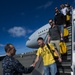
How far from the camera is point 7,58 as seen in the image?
6.03 m

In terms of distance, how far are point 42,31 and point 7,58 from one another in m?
15.3

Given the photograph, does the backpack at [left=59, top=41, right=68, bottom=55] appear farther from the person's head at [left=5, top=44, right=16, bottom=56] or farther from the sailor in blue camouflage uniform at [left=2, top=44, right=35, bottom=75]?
the person's head at [left=5, top=44, right=16, bottom=56]

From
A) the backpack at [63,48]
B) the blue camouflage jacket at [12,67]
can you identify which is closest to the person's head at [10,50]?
the blue camouflage jacket at [12,67]

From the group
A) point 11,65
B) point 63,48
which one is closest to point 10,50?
point 11,65

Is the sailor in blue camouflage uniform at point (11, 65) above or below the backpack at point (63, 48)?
below

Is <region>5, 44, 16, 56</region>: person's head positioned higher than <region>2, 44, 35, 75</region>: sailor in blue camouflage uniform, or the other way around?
<region>5, 44, 16, 56</region>: person's head

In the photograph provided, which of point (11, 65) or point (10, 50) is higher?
point (10, 50)

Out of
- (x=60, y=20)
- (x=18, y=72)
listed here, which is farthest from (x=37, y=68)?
(x=18, y=72)

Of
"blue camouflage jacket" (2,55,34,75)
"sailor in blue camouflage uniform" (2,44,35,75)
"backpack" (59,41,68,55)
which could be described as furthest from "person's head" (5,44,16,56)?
"backpack" (59,41,68,55)

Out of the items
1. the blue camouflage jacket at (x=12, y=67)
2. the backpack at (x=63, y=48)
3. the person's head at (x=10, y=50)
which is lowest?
the blue camouflage jacket at (x=12, y=67)

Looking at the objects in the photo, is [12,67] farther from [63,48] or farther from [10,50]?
[63,48]

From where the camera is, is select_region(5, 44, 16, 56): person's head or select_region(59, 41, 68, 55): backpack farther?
select_region(59, 41, 68, 55): backpack

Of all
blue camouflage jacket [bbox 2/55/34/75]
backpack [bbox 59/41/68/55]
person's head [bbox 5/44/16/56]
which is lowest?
blue camouflage jacket [bbox 2/55/34/75]

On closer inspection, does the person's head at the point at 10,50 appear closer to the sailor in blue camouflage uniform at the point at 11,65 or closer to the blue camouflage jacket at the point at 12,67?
the sailor in blue camouflage uniform at the point at 11,65
